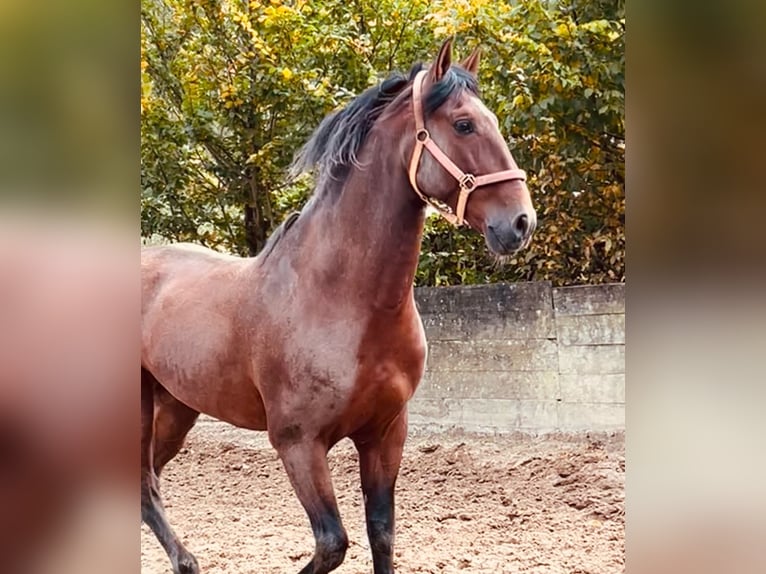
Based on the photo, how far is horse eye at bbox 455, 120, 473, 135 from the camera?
1.70 metres

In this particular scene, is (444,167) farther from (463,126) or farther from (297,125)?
(297,125)

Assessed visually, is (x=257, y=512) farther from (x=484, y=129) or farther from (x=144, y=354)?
(x=484, y=129)

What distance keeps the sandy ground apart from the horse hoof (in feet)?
0.58

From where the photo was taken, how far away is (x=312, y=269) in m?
1.85

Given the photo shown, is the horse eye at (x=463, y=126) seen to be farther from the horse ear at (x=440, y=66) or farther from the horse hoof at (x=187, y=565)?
Answer: the horse hoof at (x=187, y=565)

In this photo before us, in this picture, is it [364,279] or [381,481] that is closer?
[364,279]

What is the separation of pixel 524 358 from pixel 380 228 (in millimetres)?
1504

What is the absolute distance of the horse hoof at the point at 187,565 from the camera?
7.30ft

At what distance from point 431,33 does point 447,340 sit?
1.26 m

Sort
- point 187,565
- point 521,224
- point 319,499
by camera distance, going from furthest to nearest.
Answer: point 187,565 < point 319,499 < point 521,224
